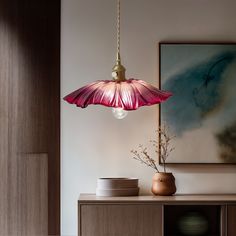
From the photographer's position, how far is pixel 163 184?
305cm

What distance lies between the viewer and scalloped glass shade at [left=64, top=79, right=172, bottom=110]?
2584 millimetres

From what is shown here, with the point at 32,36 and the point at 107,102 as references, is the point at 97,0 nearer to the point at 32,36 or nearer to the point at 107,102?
the point at 32,36

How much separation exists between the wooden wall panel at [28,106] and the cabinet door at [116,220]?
1.23 ft

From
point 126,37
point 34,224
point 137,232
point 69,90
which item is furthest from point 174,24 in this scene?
point 34,224

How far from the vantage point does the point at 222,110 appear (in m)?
3.23

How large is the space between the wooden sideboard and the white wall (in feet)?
1.09

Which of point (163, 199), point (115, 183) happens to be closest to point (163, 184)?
point (163, 199)

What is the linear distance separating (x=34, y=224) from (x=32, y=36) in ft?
3.70

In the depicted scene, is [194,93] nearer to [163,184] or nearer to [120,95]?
[163,184]

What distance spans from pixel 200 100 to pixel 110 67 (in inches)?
22.8

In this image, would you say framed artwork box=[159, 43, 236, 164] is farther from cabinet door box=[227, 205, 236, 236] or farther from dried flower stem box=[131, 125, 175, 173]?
cabinet door box=[227, 205, 236, 236]

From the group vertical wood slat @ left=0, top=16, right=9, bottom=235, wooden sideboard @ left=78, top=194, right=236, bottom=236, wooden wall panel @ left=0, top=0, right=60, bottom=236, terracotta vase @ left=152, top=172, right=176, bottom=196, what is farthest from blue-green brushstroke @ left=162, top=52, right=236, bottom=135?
vertical wood slat @ left=0, top=16, right=9, bottom=235

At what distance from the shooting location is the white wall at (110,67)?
10.6 ft

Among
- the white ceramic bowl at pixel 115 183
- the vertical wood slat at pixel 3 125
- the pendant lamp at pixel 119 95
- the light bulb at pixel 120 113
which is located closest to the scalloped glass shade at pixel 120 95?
the pendant lamp at pixel 119 95
